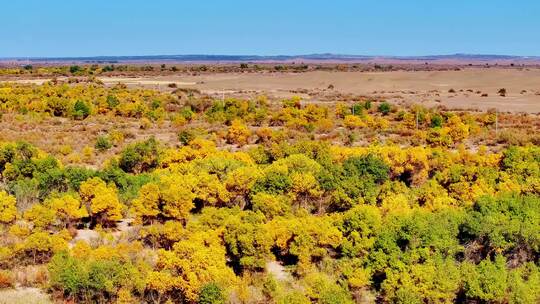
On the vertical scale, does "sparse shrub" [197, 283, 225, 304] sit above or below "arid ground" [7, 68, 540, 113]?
below

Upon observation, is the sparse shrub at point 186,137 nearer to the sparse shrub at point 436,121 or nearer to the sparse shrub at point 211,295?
the sparse shrub at point 436,121

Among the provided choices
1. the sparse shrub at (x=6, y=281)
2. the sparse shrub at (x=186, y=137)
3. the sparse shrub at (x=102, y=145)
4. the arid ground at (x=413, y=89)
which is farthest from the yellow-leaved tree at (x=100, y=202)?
the arid ground at (x=413, y=89)

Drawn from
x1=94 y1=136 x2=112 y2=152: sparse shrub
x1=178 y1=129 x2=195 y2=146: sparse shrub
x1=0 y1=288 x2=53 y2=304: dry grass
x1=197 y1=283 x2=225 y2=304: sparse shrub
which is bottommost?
x1=0 y1=288 x2=53 y2=304: dry grass

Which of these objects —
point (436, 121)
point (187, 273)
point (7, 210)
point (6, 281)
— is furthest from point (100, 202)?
point (436, 121)

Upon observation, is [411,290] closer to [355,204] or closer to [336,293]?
[336,293]

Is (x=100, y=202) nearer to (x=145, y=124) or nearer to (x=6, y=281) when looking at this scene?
(x=6, y=281)

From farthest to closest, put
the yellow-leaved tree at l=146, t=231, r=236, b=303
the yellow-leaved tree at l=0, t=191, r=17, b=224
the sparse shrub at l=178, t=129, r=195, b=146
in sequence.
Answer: the sparse shrub at l=178, t=129, r=195, b=146
the yellow-leaved tree at l=0, t=191, r=17, b=224
the yellow-leaved tree at l=146, t=231, r=236, b=303

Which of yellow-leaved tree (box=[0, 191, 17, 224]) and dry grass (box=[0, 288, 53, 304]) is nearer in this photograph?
dry grass (box=[0, 288, 53, 304])

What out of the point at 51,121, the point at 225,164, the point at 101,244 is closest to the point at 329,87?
the point at 51,121

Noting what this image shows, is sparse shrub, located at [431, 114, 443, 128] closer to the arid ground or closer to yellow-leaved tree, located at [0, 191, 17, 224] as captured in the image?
the arid ground

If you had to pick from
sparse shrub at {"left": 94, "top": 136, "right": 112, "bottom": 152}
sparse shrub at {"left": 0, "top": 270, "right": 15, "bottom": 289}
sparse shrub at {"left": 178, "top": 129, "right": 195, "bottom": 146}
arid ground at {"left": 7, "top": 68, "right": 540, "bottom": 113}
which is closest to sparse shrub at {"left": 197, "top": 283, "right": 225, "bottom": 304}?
sparse shrub at {"left": 0, "top": 270, "right": 15, "bottom": 289}

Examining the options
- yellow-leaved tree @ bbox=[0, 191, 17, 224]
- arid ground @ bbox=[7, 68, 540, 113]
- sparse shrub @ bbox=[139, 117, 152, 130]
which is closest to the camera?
yellow-leaved tree @ bbox=[0, 191, 17, 224]
